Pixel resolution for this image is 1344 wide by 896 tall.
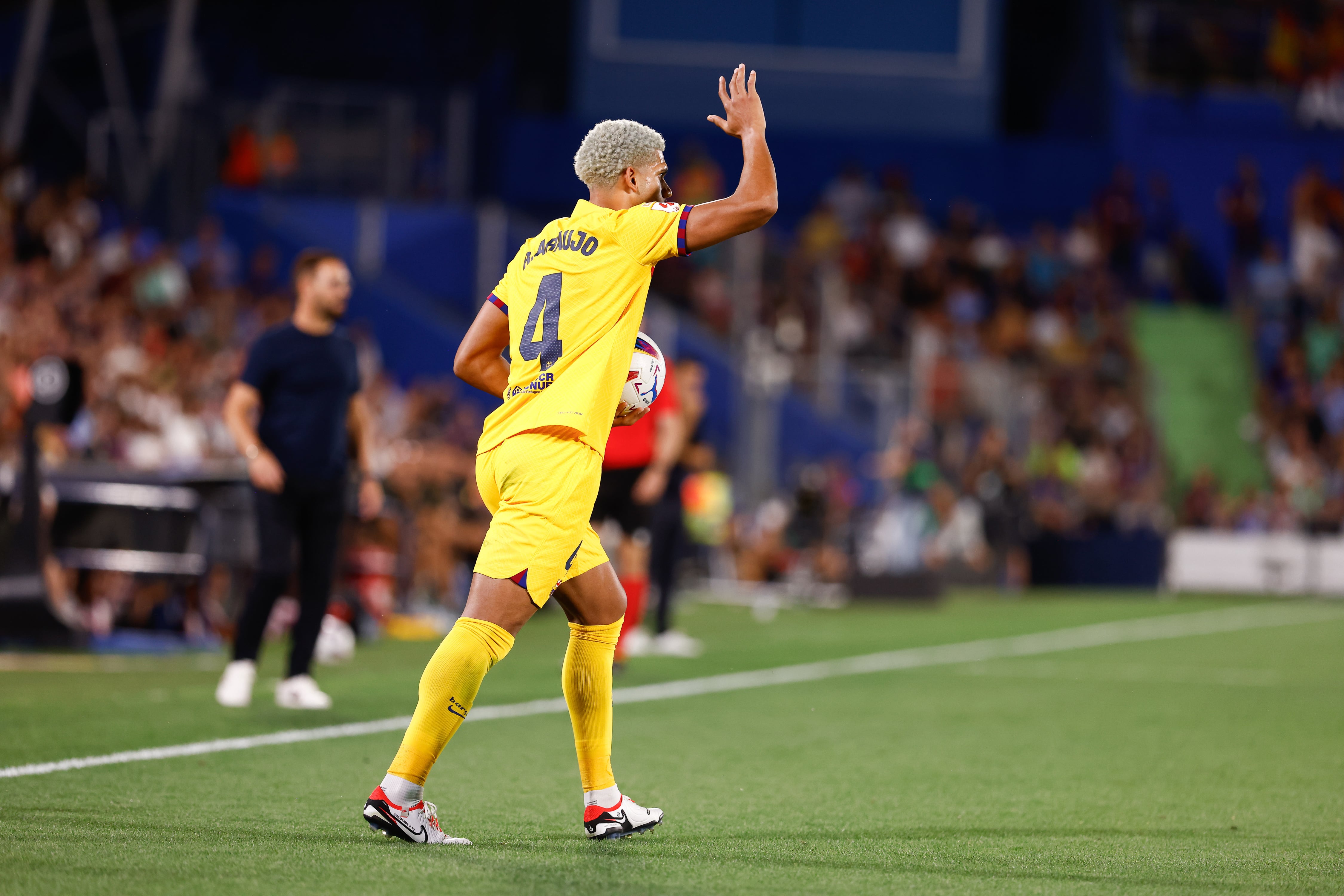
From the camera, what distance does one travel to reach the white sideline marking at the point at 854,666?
700 cm

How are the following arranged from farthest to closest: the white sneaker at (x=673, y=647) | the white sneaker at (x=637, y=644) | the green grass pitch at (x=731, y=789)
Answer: the white sneaker at (x=673, y=647) < the white sneaker at (x=637, y=644) < the green grass pitch at (x=731, y=789)

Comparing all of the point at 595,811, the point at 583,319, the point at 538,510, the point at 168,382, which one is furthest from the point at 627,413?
the point at 168,382

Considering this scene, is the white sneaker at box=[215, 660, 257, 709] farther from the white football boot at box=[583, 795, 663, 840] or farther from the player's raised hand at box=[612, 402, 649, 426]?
the player's raised hand at box=[612, 402, 649, 426]

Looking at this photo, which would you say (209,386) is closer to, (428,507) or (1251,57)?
(428,507)

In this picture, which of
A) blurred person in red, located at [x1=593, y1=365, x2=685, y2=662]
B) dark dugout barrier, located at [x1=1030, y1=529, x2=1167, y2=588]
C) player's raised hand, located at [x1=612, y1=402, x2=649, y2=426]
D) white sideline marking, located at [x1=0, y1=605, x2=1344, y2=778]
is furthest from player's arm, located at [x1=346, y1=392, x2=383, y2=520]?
dark dugout barrier, located at [x1=1030, y1=529, x2=1167, y2=588]

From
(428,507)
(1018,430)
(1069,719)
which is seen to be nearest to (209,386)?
(428,507)

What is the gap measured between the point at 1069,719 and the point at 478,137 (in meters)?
21.0

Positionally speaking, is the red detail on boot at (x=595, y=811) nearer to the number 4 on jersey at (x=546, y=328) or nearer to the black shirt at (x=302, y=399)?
the number 4 on jersey at (x=546, y=328)

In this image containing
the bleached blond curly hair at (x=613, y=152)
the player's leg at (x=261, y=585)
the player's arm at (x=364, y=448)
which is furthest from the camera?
the player's arm at (x=364, y=448)

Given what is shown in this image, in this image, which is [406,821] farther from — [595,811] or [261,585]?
[261,585]

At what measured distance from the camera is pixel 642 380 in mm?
5426

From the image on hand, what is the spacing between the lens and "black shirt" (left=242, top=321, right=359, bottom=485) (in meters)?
8.37

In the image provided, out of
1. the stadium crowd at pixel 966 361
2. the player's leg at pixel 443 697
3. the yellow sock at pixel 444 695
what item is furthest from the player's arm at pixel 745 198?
the stadium crowd at pixel 966 361

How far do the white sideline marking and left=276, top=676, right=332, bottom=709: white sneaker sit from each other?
40cm
